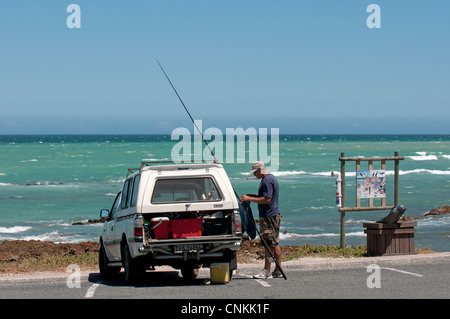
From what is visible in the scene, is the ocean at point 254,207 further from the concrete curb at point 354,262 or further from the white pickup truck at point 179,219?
the white pickup truck at point 179,219

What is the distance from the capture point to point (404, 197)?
4219 cm

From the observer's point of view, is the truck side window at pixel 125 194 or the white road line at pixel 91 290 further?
the truck side window at pixel 125 194

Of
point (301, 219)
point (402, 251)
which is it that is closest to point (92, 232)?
point (301, 219)

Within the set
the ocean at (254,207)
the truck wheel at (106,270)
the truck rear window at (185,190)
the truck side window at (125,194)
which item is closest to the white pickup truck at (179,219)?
the truck rear window at (185,190)

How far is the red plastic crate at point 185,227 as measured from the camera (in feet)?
38.4

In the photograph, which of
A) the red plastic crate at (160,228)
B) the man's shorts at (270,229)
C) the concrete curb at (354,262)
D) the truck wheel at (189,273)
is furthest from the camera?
the concrete curb at (354,262)

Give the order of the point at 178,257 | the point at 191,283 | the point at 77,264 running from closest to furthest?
the point at 178,257, the point at 191,283, the point at 77,264

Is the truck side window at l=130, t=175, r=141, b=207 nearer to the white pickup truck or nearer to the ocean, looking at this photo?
the white pickup truck

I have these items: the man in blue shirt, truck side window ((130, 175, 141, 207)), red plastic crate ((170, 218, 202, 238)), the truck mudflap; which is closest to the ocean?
the man in blue shirt

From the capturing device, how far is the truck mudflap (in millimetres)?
11445

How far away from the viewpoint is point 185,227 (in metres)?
11.8

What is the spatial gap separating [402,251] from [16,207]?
28.5m
